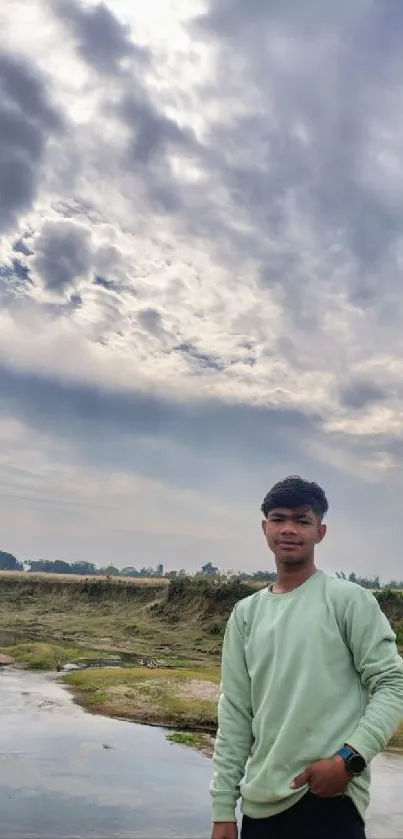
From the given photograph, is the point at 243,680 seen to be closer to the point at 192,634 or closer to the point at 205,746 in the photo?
the point at 205,746

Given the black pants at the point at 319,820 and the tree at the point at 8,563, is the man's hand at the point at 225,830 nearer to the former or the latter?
the black pants at the point at 319,820

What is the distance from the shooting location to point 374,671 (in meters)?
3.31

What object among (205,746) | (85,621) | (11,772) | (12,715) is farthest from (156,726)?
(85,621)

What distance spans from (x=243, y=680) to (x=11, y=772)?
10.7 metres

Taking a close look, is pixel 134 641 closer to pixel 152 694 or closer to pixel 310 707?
pixel 152 694

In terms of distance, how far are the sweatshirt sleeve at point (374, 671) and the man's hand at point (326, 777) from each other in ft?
0.41

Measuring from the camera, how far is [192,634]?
1631 inches

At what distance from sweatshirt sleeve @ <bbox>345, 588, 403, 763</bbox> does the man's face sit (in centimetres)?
44

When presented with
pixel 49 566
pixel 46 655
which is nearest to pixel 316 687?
pixel 46 655

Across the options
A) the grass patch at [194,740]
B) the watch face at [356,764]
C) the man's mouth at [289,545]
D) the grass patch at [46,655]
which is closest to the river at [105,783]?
the grass patch at [194,740]

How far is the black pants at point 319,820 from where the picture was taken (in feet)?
10.8

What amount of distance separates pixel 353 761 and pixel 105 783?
10230 mm

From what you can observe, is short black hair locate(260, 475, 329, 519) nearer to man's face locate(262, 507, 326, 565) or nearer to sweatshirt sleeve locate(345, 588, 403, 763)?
man's face locate(262, 507, 326, 565)

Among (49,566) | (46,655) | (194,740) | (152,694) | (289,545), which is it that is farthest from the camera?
(49,566)
